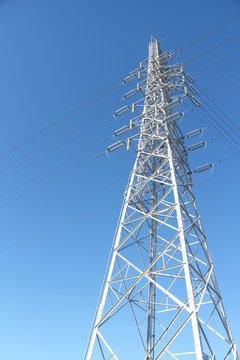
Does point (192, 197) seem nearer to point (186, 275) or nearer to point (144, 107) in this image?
point (186, 275)

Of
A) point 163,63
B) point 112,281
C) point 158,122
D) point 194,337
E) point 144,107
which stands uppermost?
point 163,63

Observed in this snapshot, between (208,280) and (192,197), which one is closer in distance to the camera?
(208,280)

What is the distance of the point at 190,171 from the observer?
12336 millimetres

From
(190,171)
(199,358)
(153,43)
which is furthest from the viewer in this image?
(153,43)

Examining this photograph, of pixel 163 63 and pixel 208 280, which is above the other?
pixel 163 63

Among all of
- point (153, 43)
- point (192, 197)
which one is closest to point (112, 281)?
point (192, 197)

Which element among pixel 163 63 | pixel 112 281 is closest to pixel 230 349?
pixel 112 281

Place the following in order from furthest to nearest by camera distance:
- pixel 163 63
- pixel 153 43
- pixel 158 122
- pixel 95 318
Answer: pixel 153 43 < pixel 163 63 < pixel 158 122 < pixel 95 318

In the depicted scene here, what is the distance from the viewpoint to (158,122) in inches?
531

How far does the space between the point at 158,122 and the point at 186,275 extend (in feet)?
28.0

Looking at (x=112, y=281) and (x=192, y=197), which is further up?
(x=192, y=197)

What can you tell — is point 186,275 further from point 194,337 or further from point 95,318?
point 95,318

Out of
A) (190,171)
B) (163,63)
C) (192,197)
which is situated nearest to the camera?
(192,197)

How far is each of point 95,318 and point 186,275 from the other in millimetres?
3144
